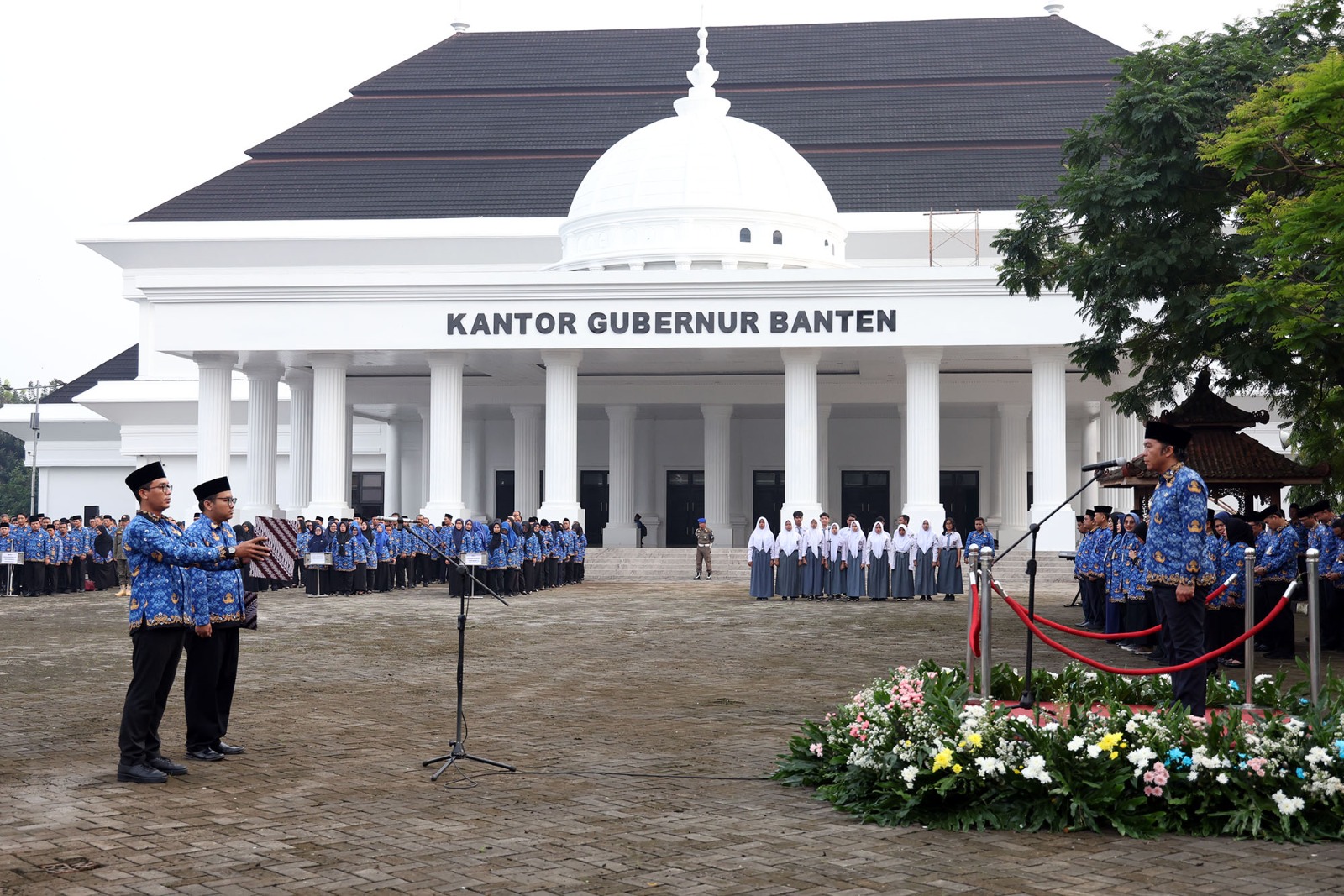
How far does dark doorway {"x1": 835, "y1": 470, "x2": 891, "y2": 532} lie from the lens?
46688mm

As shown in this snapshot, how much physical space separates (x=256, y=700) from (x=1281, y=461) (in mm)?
12063

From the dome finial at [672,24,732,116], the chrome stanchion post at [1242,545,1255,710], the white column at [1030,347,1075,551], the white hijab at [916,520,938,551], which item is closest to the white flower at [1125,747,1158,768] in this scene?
the chrome stanchion post at [1242,545,1255,710]

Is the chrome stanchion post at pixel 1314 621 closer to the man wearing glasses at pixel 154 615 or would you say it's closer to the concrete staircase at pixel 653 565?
the man wearing glasses at pixel 154 615

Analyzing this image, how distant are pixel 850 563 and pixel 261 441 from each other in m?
20.3

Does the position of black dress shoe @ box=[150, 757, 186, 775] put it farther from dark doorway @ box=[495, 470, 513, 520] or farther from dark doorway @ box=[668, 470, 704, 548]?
dark doorway @ box=[495, 470, 513, 520]

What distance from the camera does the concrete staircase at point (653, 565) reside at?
34844 mm

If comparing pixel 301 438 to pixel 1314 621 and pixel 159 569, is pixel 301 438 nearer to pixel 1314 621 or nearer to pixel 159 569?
pixel 159 569

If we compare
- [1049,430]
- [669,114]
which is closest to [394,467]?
[669,114]

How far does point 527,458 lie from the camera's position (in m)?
43.6

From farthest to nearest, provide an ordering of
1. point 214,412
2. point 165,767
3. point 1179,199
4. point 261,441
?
point 261,441
point 214,412
point 1179,199
point 165,767

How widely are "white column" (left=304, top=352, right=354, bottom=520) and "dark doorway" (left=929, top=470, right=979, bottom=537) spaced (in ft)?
62.8

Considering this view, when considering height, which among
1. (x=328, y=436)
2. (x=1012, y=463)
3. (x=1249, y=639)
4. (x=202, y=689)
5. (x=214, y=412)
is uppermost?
(x=214, y=412)

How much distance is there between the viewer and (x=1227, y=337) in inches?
655

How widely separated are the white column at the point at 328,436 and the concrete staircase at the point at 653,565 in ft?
22.9
